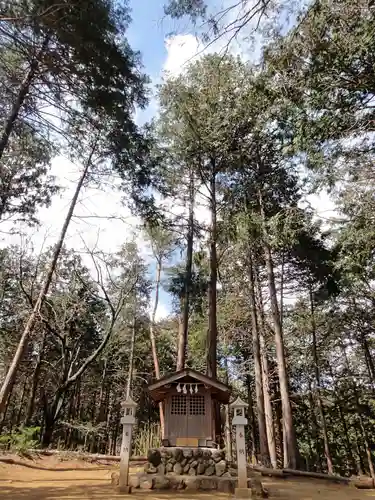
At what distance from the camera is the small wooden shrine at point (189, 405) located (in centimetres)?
736

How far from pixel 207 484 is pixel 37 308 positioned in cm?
499

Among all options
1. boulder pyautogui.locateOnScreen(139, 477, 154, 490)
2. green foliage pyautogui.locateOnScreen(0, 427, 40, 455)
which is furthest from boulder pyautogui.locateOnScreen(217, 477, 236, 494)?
green foliage pyautogui.locateOnScreen(0, 427, 40, 455)

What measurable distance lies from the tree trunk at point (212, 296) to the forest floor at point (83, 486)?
9.13 feet

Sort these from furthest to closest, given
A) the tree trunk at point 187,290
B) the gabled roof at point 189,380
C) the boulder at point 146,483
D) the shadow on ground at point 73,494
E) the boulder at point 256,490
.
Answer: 1. the tree trunk at point 187,290
2. the gabled roof at point 189,380
3. the boulder at point 146,483
4. the boulder at point 256,490
5. the shadow on ground at point 73,494

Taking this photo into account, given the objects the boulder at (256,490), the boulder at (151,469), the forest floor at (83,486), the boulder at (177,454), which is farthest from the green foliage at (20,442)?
the boulder at (256,490)

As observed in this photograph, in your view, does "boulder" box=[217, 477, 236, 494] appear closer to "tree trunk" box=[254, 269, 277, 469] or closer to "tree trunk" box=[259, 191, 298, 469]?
"tree trunk" box=[259, 191, 298, 469]

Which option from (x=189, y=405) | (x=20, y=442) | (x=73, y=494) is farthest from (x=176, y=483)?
(x=20, y=442)

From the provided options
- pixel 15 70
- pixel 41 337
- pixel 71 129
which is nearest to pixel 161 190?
pixel 71 129

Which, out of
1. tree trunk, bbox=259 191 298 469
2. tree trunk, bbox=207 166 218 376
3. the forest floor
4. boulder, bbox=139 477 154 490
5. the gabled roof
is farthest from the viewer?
tree trunk, bbox=207 166 218 376

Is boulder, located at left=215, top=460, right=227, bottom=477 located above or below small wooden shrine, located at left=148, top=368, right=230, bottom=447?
below

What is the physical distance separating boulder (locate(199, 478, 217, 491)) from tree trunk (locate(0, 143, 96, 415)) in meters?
4.09

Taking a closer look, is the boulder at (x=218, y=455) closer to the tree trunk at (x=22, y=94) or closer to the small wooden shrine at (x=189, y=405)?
the small wooden shrine at (x=189, y=405)

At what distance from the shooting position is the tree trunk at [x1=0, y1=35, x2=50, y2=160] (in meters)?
6.25

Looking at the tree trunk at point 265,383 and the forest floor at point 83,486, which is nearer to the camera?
the forest floor at point 83,486
